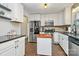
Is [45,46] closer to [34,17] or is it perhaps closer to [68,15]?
[68,15]

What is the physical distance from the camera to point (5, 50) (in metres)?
1.97

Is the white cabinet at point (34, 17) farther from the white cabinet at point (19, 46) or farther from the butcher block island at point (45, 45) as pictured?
the white cabinet at point (19, 46)

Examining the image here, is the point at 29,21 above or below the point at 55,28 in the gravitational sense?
above

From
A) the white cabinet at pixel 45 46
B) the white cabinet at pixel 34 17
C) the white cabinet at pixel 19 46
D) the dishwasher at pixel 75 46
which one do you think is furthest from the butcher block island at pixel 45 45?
the white cabinet at pixel 34 17

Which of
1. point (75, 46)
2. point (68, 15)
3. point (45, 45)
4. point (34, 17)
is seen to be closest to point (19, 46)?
point (45, 45)

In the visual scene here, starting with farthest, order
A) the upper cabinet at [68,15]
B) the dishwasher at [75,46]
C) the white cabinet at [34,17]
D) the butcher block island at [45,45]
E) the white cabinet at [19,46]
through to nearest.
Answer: the white cabinet at [34,17], the upper cabinet at [68,15], the butcher block island at [45,45], the white cabinet at [19,46], the dishwasher at [75,46]

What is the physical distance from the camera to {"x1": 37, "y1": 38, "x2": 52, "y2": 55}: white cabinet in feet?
12.2

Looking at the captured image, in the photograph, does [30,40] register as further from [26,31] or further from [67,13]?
[67,13]

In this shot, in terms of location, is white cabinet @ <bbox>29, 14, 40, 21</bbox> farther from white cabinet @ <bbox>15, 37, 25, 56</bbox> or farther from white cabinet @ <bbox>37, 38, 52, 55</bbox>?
white cabinet @ <bbox>15, 37, 25, 56</bbox>

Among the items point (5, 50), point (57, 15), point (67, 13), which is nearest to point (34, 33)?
point (57, 15)

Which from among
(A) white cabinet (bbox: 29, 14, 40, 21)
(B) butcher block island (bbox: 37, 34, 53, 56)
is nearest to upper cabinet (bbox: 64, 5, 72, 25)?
(A) white cabinet (bbox: 29, 14, 40, 21)

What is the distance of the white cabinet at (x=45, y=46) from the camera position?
372cm

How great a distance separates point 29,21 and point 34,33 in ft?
3.02

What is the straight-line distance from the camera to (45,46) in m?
3.75
